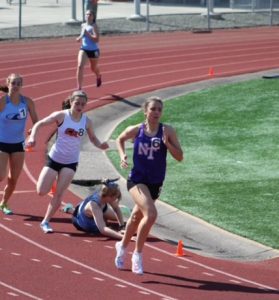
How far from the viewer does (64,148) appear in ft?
41.7

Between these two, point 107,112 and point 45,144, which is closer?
point 45,144

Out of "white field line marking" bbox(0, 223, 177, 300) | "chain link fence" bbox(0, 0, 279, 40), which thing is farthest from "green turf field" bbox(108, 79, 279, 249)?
"chain link fence" bbox(0, 0, 279, 40)

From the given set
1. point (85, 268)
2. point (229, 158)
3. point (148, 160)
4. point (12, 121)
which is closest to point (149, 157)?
point (148, 160)

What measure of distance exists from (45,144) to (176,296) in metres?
8.52

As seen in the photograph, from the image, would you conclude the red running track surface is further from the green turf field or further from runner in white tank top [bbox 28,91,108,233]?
the green turf field

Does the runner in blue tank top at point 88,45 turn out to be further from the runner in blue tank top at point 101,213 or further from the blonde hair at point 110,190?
the blonde hair at point 110,190

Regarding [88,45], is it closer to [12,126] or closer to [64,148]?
[12,126]

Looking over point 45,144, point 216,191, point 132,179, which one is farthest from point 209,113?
point 132,179

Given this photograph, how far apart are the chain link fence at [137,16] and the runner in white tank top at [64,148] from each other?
22267mm

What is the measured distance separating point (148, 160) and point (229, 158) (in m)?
7.36

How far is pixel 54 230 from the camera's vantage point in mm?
13000

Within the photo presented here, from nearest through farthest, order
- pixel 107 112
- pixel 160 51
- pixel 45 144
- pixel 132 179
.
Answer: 1. pixel 132 179
2. pixel 45 144
3. pixel 107 112
4. pixel 160 51

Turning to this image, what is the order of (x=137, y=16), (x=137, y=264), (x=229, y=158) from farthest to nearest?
(x=137, y=16) < (x=229, y=158) < (x=137, y=264)

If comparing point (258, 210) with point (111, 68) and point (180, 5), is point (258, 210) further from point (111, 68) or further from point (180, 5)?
point (180, 5)
